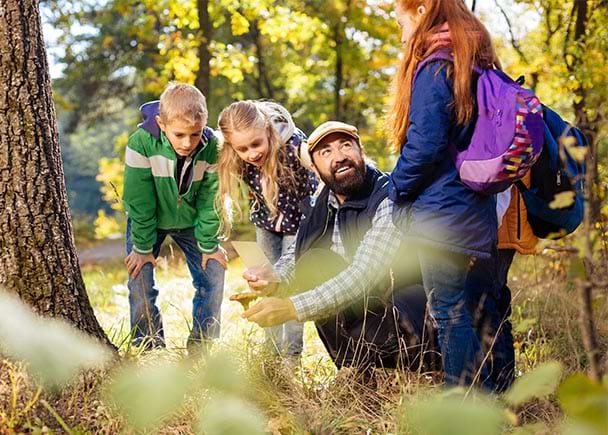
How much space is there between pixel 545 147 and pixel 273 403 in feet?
4.41

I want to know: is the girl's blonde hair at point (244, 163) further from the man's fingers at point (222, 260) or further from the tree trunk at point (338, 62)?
the tree trunk at point (338, 62)

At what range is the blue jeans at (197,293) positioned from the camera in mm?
3902

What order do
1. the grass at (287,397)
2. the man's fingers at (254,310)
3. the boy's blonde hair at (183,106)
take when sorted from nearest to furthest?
the grass at (287,397)
the man's fingers at (254,310)
the boy's blonde hair at (183,106)

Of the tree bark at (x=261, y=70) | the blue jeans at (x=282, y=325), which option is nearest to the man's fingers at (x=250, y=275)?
the blue jeans at (x=282, y=325)

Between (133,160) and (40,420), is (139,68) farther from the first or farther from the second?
(40,420)

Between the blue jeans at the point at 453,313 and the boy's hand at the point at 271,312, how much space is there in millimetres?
517

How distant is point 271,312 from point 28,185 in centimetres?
102

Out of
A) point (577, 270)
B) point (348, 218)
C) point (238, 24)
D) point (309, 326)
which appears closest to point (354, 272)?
point (348, 218)

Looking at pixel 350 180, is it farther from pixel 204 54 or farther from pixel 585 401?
pixel 204 54

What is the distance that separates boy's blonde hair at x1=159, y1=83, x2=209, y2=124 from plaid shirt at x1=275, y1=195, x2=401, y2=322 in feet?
3.11

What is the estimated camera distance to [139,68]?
15430mm

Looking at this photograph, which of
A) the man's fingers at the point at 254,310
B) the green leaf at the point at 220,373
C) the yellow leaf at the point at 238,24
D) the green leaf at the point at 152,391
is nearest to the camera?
the green leaf at the point at 152,391

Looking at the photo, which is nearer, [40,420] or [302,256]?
[40,420]

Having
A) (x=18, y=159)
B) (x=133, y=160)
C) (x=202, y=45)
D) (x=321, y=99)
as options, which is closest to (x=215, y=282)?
(x=133, y=160)
